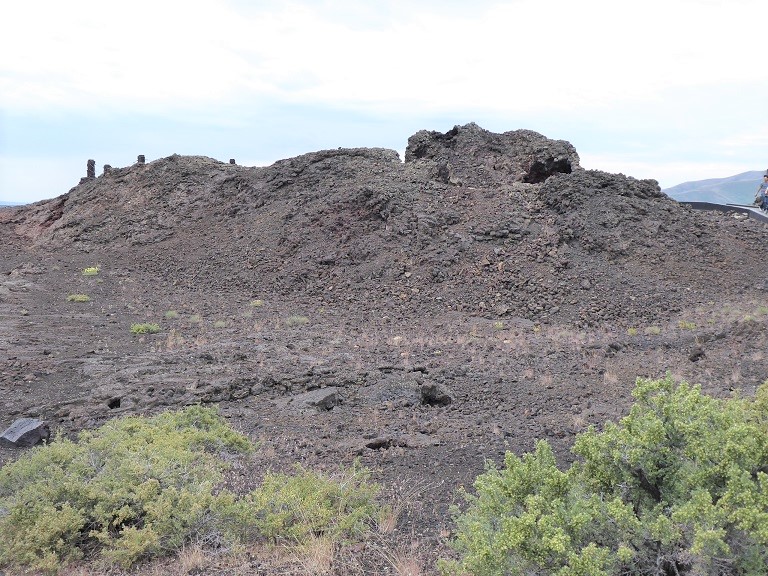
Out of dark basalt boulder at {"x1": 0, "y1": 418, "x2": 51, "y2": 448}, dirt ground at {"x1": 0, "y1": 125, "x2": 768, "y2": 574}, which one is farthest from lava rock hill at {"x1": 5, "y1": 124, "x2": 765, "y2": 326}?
dark basalt boulder at {"x1": 0, "y1": 418, "x2": 51, "y2": 448}

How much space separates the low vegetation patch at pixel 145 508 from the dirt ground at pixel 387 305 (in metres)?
0.37

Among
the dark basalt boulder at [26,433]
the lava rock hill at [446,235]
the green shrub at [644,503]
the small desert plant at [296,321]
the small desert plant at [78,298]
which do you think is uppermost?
the lava rock hill at [446,235]

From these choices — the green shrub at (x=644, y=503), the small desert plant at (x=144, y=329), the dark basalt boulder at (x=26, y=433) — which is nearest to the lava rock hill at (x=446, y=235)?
the small desert plant at (x=144, y=329)

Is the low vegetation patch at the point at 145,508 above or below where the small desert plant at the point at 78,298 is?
below

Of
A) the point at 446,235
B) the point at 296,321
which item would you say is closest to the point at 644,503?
the point at 296,321

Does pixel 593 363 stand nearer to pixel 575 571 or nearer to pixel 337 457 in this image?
pixel 337 457

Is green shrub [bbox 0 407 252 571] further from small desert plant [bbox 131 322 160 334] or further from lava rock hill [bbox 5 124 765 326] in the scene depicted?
lava rock hill [bbox 5 124 765 326]

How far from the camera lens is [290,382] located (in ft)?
30.3

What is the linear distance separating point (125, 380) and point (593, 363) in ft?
23.1

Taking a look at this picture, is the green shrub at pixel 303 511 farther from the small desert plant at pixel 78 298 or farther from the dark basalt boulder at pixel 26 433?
the small desert plant at pixel 78 298

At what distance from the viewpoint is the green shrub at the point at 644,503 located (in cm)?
272

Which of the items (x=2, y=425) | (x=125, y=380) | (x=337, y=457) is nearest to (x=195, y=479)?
(x=337, y=457)

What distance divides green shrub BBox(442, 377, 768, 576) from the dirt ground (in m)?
1.09

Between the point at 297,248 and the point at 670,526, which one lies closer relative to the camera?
the point at 670,526
